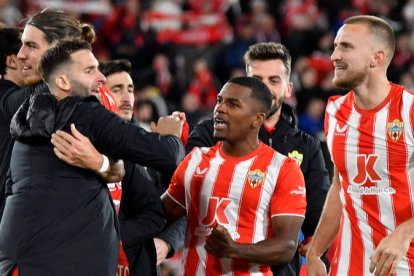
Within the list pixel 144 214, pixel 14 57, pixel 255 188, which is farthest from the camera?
pixel 14 57

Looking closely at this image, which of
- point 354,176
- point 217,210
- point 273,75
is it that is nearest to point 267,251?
point 217,210

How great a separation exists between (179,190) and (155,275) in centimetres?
52

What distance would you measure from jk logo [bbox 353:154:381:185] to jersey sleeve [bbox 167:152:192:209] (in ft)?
2.97

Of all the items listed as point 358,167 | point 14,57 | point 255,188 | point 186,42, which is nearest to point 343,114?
point 358,167

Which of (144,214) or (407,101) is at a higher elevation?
(407,101)

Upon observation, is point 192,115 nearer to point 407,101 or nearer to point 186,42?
point 186,42

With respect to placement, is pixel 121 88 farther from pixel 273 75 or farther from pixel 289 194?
pixel 289 194

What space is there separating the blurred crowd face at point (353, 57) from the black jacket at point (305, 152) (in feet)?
2.52

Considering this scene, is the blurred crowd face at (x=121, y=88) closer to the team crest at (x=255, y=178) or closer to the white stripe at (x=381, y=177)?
the team crest at (x=255, y=178)

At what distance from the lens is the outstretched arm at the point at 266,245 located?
4.54 meters

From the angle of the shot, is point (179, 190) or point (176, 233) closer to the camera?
point (179, 190)

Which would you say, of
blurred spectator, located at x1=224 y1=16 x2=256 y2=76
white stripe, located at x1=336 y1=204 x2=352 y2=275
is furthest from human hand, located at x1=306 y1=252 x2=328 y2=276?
blurred spectator, located at x1=224 y1=16 x2=256 y2=76

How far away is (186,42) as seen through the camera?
49.4 ft

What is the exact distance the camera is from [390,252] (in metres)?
4.62
